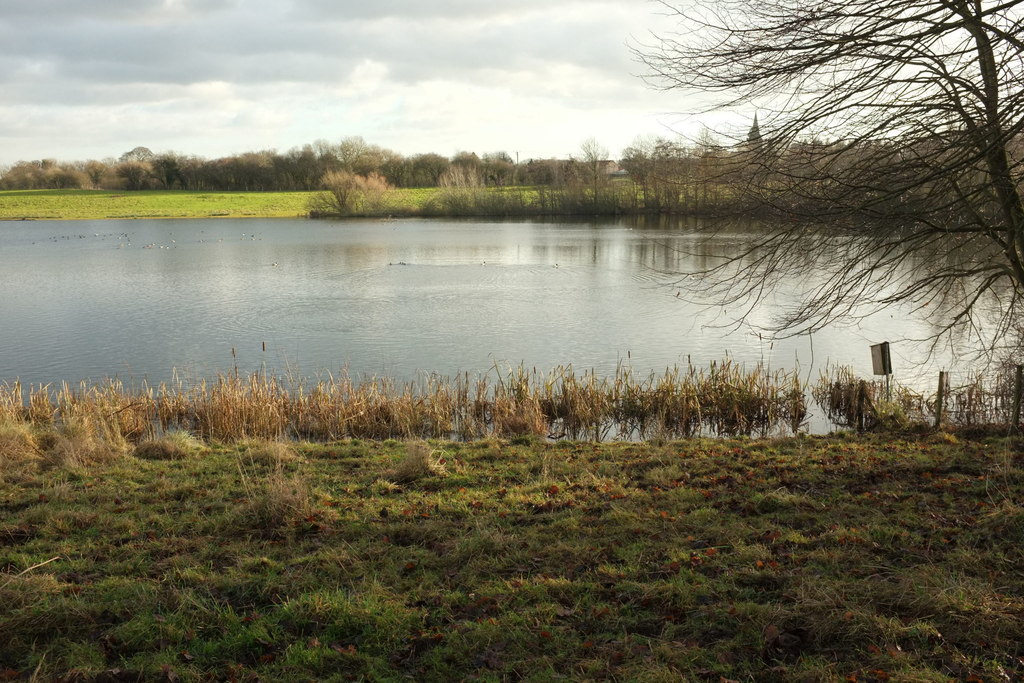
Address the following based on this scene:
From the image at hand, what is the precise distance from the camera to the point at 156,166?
90.6 meters

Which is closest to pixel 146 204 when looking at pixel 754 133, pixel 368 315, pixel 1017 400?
pixel 368 315

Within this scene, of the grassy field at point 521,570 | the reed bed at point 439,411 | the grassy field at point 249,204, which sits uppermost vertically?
the grassy field at point 249,204

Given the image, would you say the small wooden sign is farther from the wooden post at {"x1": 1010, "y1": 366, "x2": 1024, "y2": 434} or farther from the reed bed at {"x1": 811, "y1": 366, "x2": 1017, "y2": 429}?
the wooden post at {"x1": 1010, "y1": 366, "x2": 1024, "y2": 434}

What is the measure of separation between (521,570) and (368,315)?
15.5 metres

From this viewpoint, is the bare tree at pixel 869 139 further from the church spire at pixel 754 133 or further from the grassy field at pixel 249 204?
the grassy field at pixel 249 204

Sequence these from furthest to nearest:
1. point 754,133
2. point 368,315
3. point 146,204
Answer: point 146,204 → point 368,315 → point 754,133

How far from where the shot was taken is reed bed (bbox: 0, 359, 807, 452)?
32.1 feet

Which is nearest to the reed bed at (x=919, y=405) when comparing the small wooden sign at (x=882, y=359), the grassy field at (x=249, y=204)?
Result: the small wooden sign at (x=882, y=359)

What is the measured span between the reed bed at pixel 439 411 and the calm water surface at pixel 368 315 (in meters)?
1.70

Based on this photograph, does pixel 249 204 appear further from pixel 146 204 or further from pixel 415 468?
pixel 415 468

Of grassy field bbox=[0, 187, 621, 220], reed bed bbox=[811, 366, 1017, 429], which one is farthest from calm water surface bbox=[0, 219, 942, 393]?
grassy field bbox=[0, 187, 621, 220]

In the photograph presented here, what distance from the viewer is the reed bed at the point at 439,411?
9781 mm

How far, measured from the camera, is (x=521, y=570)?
14.7 feet

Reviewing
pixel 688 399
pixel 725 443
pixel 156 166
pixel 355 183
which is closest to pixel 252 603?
pixel 725 443
